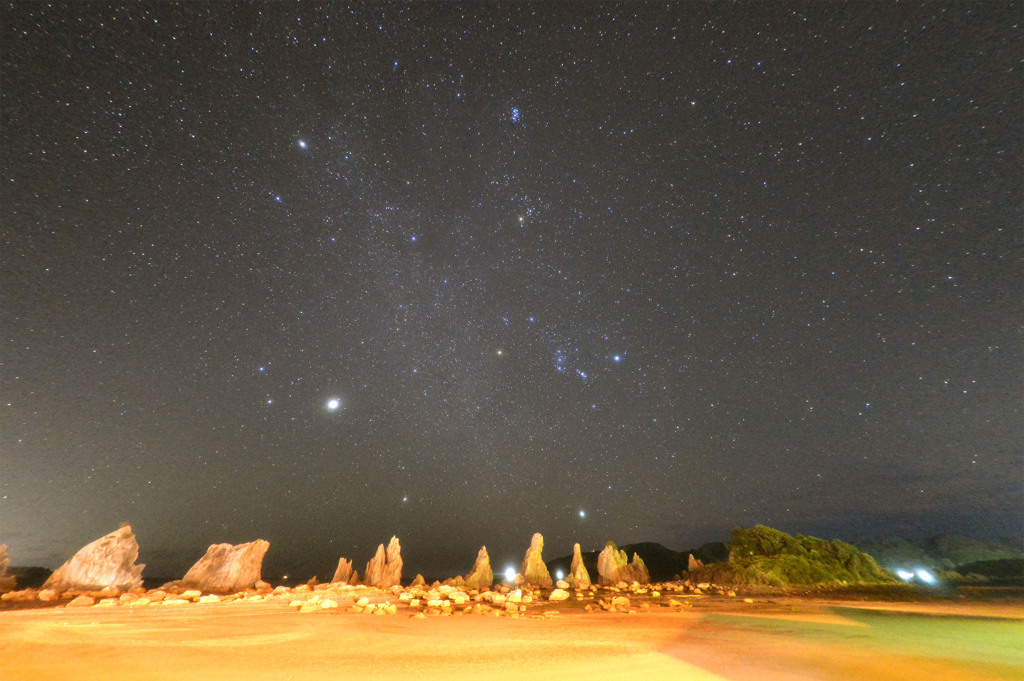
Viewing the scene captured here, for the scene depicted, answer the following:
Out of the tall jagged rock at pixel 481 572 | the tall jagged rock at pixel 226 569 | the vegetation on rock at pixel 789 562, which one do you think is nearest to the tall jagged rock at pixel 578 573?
the tall jagged rock at pixel 481 572

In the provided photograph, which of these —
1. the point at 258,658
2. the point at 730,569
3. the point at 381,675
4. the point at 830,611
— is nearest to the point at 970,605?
the point at 830,611

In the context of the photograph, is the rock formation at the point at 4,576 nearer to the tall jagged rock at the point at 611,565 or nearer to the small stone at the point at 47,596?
the small stone at the point at 47,596

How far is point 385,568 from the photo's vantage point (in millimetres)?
62875

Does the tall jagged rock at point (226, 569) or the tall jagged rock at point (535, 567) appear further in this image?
the tall jagged rock at point (535, 567)

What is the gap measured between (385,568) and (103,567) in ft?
129

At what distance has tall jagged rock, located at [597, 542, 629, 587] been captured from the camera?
A: 65.0m

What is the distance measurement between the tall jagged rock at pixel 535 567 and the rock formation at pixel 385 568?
2167cm

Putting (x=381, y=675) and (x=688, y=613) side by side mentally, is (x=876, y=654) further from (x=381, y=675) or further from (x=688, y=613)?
(x=381, y=675)

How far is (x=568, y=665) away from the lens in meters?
A: 8.99

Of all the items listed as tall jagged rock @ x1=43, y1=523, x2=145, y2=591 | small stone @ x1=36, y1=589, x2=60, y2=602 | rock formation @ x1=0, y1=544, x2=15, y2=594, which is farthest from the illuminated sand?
rock formation @ x1=0, y1=544, x2=15, y2=594

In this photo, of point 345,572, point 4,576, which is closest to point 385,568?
point 345,572

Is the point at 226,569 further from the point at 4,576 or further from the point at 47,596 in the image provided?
the point at 4,576

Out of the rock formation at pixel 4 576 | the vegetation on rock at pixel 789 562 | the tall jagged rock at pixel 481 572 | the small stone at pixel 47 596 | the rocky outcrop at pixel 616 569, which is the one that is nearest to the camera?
the small stone at pixel 47 596

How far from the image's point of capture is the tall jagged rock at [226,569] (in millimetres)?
55656
